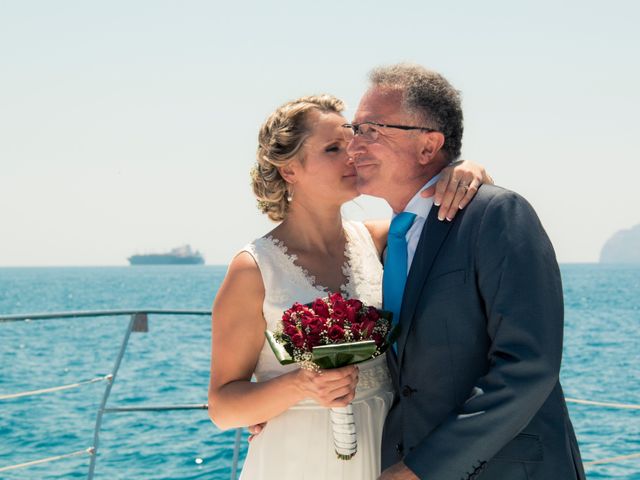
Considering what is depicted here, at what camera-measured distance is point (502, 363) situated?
2023 millimetres

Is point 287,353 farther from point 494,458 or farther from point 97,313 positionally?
point 97,313

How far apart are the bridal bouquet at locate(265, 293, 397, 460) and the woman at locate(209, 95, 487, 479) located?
0.11 meters

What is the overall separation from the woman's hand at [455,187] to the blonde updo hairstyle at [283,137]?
29.0 inches

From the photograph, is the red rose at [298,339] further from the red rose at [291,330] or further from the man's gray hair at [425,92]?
the man's gray hair at [425,92]

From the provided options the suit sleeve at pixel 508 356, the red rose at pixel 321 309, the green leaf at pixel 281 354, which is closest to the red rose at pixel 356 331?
the red rose at pixel 321 309

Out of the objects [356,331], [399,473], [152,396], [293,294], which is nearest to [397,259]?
[356,331]

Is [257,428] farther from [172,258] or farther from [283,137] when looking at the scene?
[172,258]

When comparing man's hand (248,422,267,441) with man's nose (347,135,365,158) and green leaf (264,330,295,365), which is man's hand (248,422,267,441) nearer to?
green leaf (264,330,295,365)

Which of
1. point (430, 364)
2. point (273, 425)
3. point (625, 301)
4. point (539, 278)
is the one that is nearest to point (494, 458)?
point (430, 364)

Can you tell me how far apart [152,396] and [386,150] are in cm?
2107

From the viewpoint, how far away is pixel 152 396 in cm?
2241

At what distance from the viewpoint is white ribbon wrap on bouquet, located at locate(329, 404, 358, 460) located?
2.52 meters

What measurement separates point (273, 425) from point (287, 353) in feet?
1.82

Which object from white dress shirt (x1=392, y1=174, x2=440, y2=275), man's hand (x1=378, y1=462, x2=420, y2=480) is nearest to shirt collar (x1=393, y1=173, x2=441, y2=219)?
white dress shirt (x1=392, y1=174, x2=440, y2=275)
